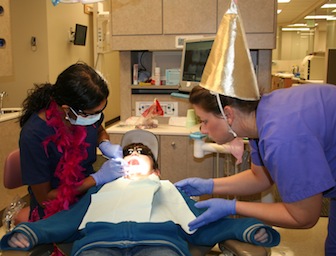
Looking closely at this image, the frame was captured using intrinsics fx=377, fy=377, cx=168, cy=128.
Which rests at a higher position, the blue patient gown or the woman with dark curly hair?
the woman with dark curly hair

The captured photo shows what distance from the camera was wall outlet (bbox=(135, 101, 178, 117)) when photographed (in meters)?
3.19

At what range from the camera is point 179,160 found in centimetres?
284

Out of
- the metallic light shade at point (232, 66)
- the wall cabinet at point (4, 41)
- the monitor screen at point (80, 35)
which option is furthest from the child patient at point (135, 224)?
the monitor screen at point (80, 35)

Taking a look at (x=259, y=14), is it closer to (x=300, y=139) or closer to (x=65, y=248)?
(x=300, y=139)

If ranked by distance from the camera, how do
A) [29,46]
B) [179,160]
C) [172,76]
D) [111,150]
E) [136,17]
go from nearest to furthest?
[111,150], [179,160], [136,17], [172,76], [29,46]

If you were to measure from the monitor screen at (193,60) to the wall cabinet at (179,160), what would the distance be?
0.40 m

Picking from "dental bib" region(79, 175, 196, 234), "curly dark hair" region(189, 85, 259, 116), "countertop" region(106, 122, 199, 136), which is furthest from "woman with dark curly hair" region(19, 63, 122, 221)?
"countertop" region(106, 122, 199, 136)

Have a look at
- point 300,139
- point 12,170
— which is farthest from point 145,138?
point 300,139

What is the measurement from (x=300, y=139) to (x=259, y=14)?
184 centimetres

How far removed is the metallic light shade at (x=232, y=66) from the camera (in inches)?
51.3

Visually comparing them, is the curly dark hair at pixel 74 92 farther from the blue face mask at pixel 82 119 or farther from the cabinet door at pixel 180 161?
the cabinet door at pixel 180 161

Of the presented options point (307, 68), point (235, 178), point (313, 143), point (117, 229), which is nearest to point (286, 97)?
point (313, 143)

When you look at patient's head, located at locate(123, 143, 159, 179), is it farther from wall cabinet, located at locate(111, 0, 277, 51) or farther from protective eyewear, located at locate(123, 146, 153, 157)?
wall cabinet, located at locate(111, 0, 277, 51)

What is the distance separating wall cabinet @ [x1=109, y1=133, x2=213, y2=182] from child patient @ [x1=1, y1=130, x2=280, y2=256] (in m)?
0.79
